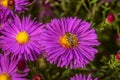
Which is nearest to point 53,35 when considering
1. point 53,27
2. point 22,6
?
point 53,27

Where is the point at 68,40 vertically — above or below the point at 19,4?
below

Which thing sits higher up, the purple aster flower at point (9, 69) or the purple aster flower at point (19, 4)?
the purple aster flower at point (19, 4)

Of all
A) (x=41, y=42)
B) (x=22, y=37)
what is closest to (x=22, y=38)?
(x=22, y=37)

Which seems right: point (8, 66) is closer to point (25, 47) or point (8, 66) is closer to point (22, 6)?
point (25, 47)

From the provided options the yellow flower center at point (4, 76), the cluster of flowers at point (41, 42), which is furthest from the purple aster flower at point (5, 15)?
the yellow flower center at point (4, 76)

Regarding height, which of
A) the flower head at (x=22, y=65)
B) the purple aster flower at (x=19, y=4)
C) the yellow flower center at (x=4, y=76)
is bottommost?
the yellow flower center at (x=4, y=76)

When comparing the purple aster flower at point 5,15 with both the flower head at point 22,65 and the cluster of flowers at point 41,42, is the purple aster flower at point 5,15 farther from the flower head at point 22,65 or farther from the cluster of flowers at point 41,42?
the flower head at point 22,65

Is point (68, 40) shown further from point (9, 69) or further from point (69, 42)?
point (9, 69)
